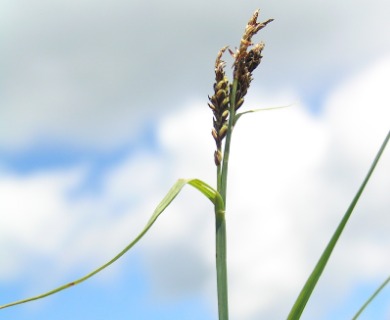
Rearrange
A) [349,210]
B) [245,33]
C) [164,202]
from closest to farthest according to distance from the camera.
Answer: [349,210] < [164,202] < [245,33]

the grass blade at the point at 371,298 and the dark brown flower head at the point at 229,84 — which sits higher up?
the dark brown flower head at the point at 229,84

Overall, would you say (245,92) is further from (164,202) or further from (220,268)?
(220,268)

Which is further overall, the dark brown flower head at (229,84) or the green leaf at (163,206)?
the dark brown flower head at (229,84)

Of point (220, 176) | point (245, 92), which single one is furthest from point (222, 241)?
point (245, 92)

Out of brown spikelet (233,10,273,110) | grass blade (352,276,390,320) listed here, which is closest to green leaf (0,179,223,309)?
brown spikelet (233,10,273,110)

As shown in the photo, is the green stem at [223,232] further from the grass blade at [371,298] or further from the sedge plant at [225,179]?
the grass blade at [371,298]

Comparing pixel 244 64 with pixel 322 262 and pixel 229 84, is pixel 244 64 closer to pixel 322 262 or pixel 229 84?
pixel 229 84

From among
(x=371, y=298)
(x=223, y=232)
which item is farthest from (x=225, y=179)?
(x=371, y=298)

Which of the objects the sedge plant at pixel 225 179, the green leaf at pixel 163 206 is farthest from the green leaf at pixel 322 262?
the green leaf at pixel 163 206
